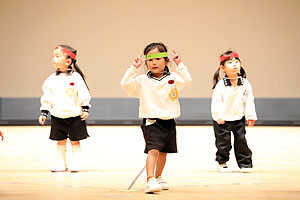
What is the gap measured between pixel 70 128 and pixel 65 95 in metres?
0.30

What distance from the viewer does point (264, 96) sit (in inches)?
459

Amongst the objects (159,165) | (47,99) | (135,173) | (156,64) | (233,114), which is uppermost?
(156,64)

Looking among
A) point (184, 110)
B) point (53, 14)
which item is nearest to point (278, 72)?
point (184, 110)

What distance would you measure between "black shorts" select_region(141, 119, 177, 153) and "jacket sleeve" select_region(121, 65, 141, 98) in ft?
0.89

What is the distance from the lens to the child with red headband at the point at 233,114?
5180mm

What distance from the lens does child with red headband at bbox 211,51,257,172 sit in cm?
518

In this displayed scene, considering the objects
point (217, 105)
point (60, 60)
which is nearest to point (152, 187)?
point (217, 105)

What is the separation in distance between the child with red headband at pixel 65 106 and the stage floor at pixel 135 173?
10.8 inches

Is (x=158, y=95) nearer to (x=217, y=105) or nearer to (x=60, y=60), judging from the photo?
(x=217, y=105)

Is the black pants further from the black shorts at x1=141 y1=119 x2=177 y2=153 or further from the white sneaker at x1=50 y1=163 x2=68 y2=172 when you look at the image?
the white sneaker at x1=50 y1=163 x2=68 y2=172

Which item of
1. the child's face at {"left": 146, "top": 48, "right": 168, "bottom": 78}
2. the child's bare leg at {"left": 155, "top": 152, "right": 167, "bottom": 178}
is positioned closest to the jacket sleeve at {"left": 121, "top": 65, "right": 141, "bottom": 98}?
the child's face at {"left": 146, "top": 48, "right": 168, "bottom": 78}

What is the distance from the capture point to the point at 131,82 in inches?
163

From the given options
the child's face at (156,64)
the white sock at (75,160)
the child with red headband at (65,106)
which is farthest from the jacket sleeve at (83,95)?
the child's face at (156,64)

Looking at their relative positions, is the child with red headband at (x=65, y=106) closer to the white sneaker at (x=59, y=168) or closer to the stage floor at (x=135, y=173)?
the white sneaker at (x=59, y=168)
